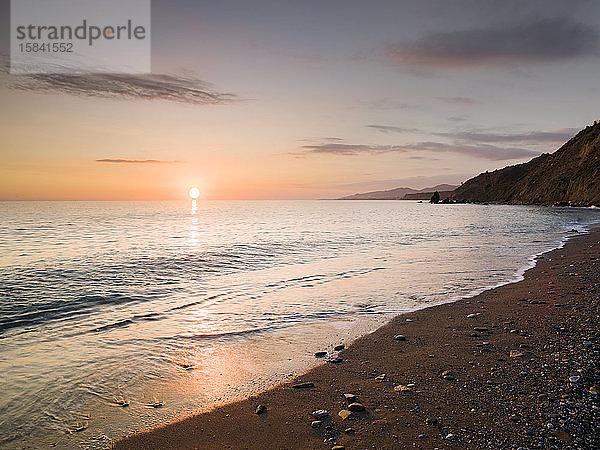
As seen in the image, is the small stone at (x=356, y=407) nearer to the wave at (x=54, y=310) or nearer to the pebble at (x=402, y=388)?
the pebble at (x=402, y=388)

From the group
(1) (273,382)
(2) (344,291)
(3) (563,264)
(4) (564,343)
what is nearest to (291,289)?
(2) (344,291)

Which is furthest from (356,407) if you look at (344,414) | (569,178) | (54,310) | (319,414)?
(569,178)

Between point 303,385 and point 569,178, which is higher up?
point 569,178

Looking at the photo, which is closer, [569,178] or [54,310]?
[54,310]

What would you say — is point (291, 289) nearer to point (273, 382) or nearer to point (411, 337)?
point (411, 337)

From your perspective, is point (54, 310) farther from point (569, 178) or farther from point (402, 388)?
point (569, 178)

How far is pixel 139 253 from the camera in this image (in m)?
24.0

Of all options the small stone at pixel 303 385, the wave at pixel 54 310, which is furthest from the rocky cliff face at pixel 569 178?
the small stone at pixel 303 385

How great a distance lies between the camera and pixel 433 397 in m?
5.19

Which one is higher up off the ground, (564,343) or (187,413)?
(564,343)

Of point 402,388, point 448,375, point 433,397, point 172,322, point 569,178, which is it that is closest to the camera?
point 433,397

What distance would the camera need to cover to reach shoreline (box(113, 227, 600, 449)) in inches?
170

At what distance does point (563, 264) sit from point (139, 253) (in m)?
23.2

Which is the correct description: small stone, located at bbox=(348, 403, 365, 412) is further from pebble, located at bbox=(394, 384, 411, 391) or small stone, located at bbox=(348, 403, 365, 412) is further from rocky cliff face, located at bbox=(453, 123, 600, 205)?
rocky cliff face, located at bbox=(453, 123, 600, 205)
